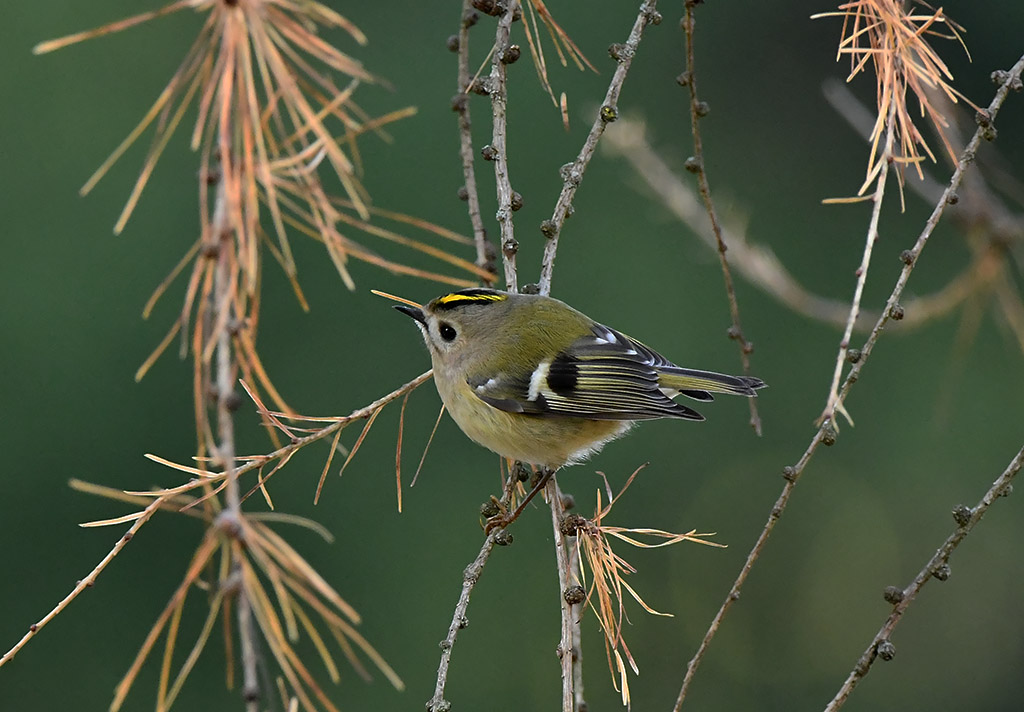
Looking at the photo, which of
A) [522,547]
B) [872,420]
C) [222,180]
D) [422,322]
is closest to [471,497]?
[522,547]

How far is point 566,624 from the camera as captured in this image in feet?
2.73

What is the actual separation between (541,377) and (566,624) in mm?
682

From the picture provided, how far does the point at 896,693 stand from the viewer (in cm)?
441

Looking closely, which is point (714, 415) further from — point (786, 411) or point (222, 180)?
point (222, 180)

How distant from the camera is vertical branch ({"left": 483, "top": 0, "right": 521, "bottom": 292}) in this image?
0.89 m

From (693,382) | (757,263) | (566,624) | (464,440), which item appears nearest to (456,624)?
(566,624)

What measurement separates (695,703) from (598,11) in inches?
101

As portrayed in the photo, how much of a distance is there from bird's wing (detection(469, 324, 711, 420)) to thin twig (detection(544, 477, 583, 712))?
1.00ft

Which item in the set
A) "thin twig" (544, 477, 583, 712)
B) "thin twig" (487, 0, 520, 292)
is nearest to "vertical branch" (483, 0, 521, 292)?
"thin twig" (487, 0, 520, 292)

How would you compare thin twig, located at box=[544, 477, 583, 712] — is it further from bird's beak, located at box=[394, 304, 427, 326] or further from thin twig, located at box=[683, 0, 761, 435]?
bird's beak, located at box=[394, 304, 427, 326]

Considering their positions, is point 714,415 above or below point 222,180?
above

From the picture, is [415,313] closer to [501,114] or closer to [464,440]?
[501,114]

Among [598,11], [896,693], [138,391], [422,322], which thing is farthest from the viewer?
[896,693]

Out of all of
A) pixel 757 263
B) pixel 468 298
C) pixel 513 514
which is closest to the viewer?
pixel 513 514
